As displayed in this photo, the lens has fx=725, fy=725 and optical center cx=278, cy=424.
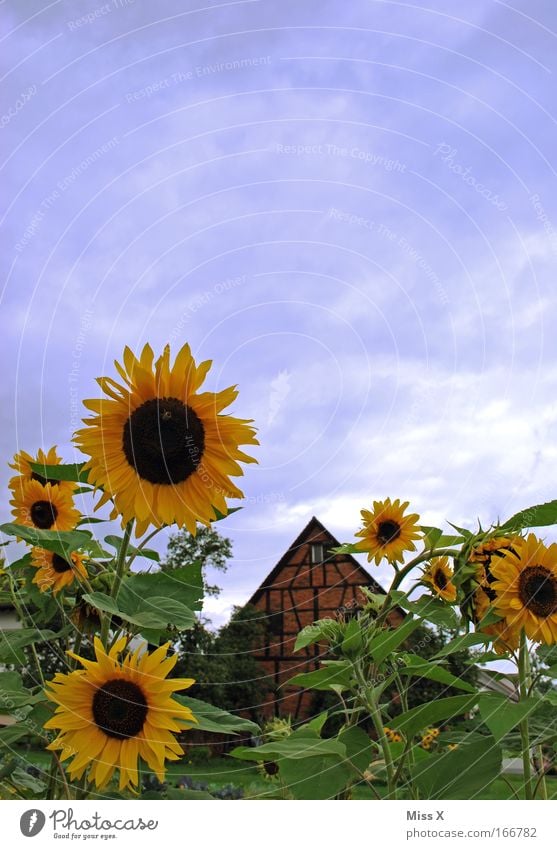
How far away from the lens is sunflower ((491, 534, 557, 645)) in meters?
0.82

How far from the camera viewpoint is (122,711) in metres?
0.77

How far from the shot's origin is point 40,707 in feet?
2.87

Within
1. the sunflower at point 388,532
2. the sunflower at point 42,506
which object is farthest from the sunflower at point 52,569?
the sunflower at point 388,532

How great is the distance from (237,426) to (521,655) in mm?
414

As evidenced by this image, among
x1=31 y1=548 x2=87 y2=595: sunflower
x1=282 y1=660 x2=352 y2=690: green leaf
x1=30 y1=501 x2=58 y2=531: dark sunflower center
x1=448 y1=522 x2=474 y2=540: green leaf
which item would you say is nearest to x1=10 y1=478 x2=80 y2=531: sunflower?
x1=30 y1=501 x2=58 y2=531: dark sunflower center

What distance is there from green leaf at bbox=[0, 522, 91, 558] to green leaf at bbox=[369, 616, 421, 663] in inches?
13.9

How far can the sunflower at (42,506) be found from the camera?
117 cm

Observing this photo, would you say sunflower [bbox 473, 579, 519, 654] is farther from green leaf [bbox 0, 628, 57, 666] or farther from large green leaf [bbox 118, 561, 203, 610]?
green leaf [bbox 0, 628, 57, 666]

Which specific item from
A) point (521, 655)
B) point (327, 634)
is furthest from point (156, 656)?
point (521, 655)

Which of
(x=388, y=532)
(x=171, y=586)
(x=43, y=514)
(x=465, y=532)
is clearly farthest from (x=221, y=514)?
(x=388, y=532)

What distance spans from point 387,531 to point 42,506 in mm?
636

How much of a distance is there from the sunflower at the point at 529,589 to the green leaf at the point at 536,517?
2 cm

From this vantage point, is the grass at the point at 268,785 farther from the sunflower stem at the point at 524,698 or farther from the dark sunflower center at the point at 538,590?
the dark sunflower center at the point at 538,590
